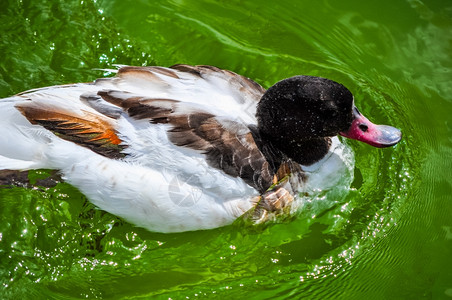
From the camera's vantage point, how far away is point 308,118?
4.03 m

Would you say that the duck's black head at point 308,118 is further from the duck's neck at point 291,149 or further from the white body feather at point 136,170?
the white body feather at point 136,170

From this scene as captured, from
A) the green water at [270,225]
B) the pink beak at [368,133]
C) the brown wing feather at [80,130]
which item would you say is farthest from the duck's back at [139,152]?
the pink beak at [368,133]

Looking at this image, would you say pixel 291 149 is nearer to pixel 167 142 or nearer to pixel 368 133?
pixel 368 133

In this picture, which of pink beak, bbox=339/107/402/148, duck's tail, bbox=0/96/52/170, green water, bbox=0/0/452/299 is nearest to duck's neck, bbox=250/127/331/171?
pink beak, bbox=339/107/402/148

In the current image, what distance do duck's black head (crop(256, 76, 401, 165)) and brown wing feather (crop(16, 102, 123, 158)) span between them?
99 cm

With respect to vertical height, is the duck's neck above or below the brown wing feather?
below

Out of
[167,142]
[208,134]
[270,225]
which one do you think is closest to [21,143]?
[167,142]

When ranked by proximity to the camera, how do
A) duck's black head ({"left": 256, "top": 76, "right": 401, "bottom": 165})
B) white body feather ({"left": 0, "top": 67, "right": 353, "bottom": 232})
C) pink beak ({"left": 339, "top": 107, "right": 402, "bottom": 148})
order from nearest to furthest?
white body feather ({"left": 0, "top": 67, "right": 353, "bottom": 232}) < duck's black head ({"left": 256, "top": 76, "right": 401, "bottom": 165}) < pink beak ({"left": 339, "top": 107, "right": 402, "bottom": 148})

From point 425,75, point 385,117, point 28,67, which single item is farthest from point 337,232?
point 28,67

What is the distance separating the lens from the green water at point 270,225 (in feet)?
13.2

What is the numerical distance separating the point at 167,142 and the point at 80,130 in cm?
54

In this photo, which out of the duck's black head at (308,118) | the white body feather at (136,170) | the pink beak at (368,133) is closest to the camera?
the white body feather at (136,170)

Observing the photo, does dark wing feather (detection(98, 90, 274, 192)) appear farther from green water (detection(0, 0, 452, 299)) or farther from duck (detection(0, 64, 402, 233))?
green water (detection(0, 0, 452, 299))

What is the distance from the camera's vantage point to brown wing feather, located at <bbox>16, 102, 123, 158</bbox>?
3760 mm
